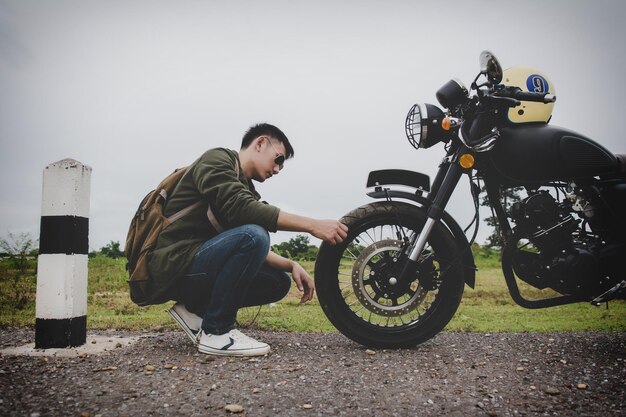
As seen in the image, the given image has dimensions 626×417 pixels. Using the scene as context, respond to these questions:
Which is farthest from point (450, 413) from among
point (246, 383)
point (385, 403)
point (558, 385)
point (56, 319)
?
point (56, 319)

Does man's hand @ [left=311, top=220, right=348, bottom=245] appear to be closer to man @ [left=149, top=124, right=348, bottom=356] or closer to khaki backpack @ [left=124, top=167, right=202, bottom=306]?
man @ [left=149, top=124, right=348, bottom=356]

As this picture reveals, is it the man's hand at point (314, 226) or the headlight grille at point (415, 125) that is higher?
the headlight grille at point (415, 125)

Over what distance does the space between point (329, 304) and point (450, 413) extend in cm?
120

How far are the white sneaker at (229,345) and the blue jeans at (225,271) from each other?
4 cm

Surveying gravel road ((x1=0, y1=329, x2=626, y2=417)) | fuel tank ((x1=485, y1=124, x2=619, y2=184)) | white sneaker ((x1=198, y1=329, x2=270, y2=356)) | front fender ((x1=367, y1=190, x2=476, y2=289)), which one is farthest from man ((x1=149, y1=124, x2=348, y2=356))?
fuel tank ((x1=485, y1=124, x2=619, y2=184))

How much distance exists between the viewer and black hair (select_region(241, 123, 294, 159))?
134 inches

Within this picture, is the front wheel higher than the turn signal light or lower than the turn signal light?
lower

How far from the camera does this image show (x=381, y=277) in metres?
3.12

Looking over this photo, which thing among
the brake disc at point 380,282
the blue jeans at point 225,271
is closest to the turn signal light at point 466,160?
the brake disc at point 380,282

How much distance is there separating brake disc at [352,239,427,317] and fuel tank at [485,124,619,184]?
89 cm

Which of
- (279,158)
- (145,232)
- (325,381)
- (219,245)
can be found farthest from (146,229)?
(325,381)

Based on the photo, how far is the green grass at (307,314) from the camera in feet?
13.5

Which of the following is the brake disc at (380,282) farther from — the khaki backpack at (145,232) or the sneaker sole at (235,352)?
the khaki backpack at (145,232)

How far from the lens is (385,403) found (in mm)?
2201
